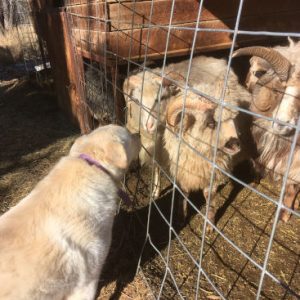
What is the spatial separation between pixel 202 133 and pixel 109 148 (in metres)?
1.53

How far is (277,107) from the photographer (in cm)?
373

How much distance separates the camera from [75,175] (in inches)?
97.0

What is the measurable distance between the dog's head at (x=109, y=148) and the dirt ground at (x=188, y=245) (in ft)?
1.98

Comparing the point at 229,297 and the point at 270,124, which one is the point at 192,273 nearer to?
the point at 229,297

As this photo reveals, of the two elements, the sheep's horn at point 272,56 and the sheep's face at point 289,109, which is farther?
the sheep's horn at point 272,56

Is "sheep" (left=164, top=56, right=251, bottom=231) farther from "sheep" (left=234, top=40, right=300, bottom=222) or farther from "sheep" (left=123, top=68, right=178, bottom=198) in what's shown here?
"sheep" (left=234, top=40, right=300, bottom=222)

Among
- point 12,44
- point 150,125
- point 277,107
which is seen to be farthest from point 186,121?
point 12,44

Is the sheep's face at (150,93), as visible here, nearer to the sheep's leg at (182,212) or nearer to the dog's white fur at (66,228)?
the sheep's leg at (182,212)

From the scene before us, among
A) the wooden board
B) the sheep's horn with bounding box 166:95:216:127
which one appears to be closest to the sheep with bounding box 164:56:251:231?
the sheep's horn with bounding box 166:95:216:127

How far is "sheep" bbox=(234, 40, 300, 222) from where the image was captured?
3584 mm

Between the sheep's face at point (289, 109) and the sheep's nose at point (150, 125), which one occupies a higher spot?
the sheep's face at point (289, 109)

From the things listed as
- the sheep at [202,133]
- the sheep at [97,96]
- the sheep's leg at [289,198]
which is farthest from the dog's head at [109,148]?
the sheep at [97,96]

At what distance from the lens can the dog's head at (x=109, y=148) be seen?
2498mm

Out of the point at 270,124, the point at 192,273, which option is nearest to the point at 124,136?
the point at 192,273
